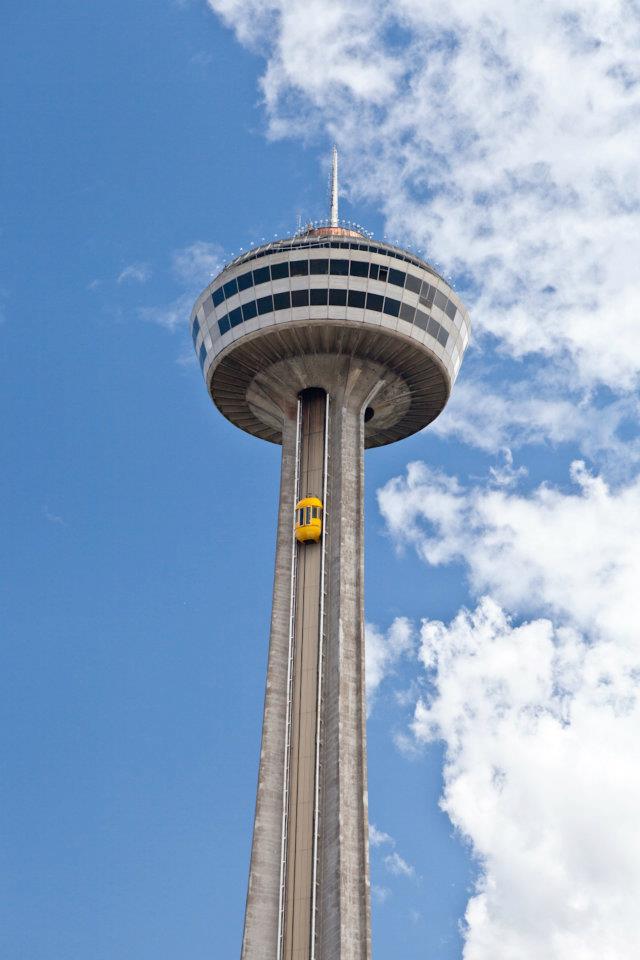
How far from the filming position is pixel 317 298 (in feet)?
249

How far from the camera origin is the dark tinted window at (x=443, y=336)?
258 ft

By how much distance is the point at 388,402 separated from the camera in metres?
81.9

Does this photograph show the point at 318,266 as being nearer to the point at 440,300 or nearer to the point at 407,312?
the point at 407,312

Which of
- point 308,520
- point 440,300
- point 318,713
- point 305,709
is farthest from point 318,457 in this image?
point 318,713

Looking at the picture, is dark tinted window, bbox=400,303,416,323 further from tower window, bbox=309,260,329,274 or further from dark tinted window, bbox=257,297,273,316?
dark tinted window, bbox=257,297,273,316

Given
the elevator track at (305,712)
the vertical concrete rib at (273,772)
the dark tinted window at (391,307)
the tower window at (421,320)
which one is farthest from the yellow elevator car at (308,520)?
the tower window at (421,320)

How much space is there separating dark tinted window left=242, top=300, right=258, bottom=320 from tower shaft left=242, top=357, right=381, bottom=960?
6.05 meters

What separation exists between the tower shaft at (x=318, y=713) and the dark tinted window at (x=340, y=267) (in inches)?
233

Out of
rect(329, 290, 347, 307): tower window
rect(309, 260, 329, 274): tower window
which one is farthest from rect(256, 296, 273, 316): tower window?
rect(329, 290, 347, 307): tower window

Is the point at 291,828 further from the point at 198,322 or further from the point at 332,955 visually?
the point at 198,322

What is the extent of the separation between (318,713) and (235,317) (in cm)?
2734

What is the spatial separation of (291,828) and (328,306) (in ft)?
108

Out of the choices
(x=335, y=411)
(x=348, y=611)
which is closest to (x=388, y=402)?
(x=335, y=411)

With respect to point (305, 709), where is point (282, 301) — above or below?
above
